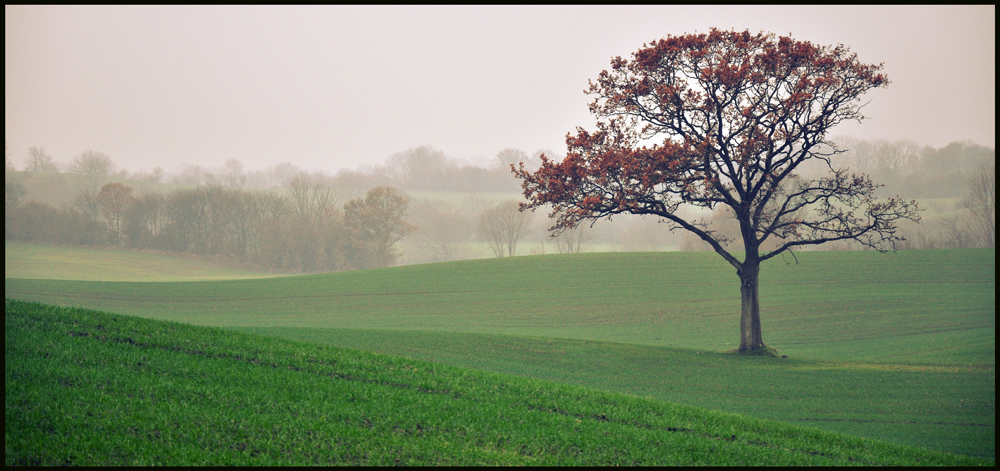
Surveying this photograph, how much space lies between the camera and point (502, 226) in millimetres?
80188

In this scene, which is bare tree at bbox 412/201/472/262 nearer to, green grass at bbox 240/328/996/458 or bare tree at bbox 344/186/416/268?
bare tree at bbox 344/186/416/268

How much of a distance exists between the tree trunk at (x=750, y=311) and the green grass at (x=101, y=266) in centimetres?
6156

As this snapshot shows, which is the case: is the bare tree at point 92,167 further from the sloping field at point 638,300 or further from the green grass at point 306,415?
the green grass at point 306,415

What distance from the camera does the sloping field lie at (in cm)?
2828

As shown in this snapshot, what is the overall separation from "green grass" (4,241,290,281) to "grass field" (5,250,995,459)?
18.2 meters

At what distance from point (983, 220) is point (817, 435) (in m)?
60.7

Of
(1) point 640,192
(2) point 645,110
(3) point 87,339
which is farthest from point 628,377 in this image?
(3) point 87,339

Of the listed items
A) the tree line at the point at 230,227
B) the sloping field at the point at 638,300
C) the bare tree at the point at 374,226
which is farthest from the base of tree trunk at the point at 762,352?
the tree line at the point at 230,227

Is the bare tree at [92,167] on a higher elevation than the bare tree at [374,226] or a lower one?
higher

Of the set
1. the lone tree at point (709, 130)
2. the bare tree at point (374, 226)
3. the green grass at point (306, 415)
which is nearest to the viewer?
the green grass at point (306, 415)

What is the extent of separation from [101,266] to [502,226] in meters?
47.7

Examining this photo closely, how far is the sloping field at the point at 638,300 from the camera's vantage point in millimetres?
28281

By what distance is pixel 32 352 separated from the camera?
356 inches

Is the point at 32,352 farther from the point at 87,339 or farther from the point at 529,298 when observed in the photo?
the point at 529,298
